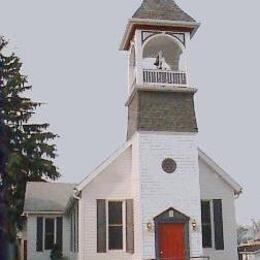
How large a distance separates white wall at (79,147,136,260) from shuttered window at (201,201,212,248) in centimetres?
302

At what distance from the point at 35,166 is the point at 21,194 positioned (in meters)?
2.17

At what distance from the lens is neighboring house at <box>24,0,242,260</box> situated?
17.7 meters

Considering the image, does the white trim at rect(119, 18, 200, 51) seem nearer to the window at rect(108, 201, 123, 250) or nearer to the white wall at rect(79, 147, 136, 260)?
the white wall at rect(79, 147, 136, 260)

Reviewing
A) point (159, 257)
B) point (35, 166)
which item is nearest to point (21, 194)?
point (35, 166)

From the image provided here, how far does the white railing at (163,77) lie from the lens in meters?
18.9

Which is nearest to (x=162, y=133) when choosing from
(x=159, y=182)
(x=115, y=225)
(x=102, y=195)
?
(x=159, y=182)

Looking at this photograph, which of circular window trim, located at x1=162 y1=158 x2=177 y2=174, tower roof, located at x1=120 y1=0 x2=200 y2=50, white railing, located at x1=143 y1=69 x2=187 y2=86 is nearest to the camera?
circular window trim, located at x1=162 y1=158 x2=177 y2=174

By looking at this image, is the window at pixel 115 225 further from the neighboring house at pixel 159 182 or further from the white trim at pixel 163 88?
the white trim at pixel 163 88

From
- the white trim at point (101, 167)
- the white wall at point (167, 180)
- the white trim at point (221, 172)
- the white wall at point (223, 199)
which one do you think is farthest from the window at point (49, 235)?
the white trim at point (221, 172)

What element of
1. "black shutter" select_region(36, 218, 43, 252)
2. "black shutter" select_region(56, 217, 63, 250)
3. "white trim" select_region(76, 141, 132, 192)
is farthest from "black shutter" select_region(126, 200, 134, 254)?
"black shutter" select_region(36, 218, 43, 252)

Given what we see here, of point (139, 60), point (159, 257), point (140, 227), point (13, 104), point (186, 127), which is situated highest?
point (13, 104)

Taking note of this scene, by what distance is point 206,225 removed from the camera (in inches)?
763

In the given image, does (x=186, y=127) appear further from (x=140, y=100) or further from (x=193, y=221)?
(x=193, y=221)

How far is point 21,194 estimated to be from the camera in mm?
32875
